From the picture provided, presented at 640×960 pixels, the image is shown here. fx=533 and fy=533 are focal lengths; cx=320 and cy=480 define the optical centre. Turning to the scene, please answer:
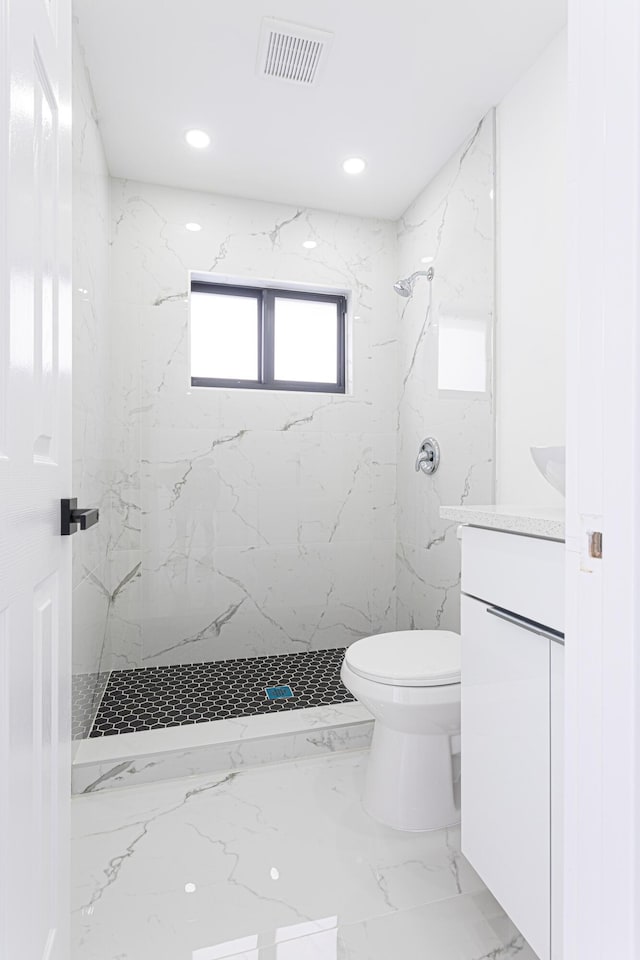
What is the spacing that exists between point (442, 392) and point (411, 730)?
4.89 ft

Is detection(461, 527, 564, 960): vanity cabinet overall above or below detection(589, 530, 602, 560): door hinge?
below

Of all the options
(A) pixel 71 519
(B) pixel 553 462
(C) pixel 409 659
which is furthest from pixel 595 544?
(C) pixel 409 659

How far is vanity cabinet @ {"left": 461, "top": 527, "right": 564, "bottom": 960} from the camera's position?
0.92 metres

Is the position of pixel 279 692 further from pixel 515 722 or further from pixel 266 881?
pixel 515 722

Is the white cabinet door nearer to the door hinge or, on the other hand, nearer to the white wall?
the door hinge

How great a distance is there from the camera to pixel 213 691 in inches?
90.1

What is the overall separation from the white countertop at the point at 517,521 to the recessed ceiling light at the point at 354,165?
187 cm

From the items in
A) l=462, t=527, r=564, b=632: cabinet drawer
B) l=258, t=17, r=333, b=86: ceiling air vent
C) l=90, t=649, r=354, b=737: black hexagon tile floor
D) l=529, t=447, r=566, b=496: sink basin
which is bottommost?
l=90, t=649, r=354, b=737: black hexagon tile floor

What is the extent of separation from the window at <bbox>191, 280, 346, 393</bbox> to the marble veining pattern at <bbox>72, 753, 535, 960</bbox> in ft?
6.16

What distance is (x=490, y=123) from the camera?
6.79 ft

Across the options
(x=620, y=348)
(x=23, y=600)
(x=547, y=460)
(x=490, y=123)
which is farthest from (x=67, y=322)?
(x=490, y=123)

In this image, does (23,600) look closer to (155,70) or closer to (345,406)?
(155,70)

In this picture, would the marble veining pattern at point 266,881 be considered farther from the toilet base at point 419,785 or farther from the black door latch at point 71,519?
the black door latch at point 71,519

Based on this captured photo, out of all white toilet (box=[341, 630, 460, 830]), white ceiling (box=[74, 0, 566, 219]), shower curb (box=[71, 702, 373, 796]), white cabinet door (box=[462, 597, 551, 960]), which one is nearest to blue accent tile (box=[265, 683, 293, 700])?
shower curb (box=[71, 702, 373, 796])
